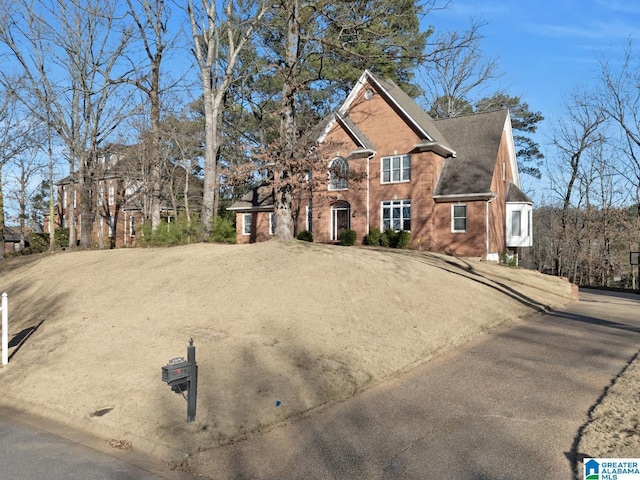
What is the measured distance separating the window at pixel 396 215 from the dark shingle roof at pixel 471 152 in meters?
1.83

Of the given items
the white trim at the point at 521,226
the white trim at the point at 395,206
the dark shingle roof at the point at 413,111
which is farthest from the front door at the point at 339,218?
the white trim at the point at 521,226

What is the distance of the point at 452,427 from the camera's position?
5410 millimetres

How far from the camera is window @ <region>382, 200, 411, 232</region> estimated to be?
995 inches

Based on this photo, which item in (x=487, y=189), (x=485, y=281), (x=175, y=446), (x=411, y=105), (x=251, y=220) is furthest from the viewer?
(x=251, y=220)

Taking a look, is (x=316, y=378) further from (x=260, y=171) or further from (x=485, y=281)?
(x=260, y=171)

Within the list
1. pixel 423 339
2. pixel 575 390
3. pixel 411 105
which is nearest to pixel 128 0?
pixel 411 105

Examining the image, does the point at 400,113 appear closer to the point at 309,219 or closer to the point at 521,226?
the point at 309,219

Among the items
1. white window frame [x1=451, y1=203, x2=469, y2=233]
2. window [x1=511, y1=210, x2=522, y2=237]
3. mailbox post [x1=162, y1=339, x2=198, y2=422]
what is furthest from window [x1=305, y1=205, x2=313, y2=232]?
mailbox post [x1=162, y1=339, x2=198, y2=422]

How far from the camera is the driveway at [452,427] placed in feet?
15.0

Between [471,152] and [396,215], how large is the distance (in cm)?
570

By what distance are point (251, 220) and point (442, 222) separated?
1314cm

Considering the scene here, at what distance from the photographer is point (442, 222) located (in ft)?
81.6

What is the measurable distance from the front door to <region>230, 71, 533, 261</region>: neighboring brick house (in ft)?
0.19

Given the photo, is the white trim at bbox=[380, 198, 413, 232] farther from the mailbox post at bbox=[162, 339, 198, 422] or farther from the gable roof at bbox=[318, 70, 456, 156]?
the mailbox post at bbox=[162, 339, 198, 422]
